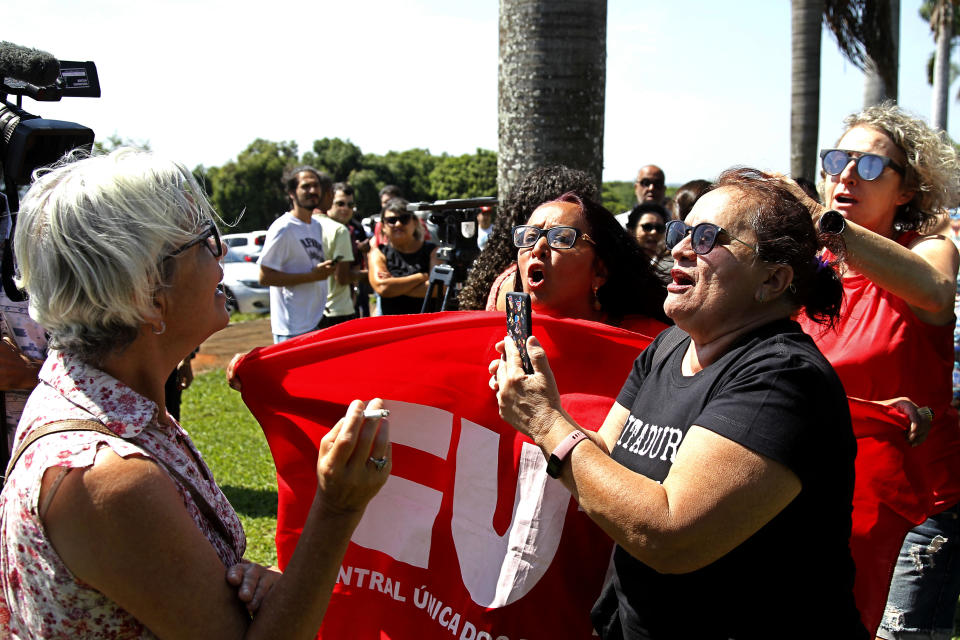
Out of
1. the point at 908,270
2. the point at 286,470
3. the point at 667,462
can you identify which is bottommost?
the point at 286,470

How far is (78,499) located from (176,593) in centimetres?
25

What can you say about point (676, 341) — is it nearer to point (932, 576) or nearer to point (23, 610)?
point (932, 576)

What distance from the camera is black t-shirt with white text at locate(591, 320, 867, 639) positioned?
1692 mm

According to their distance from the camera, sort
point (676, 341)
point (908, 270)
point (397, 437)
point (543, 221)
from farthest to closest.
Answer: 1. point (543, 221)
2. point (397, 437)
3. point (908, 270)
4. point (676, 341)

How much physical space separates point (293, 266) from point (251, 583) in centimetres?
593

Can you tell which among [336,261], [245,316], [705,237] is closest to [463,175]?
[245,316]

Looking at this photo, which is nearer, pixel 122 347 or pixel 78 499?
pixel 78 499

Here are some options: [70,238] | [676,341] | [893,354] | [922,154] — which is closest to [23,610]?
[70,238]

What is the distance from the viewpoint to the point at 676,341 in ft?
7.37

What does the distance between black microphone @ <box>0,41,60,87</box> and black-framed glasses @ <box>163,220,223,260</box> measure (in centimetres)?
156

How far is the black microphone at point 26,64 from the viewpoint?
9.39 feet

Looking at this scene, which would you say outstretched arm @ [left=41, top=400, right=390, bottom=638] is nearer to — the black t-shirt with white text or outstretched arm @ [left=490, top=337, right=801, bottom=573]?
outstretched arm @ [left=490, top=337, right=801, bottom=573]

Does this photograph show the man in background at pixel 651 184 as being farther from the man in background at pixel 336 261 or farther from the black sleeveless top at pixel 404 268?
the man in background at pixel 336 261

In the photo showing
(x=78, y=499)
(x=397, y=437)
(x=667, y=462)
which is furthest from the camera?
(x=397, y=437)
